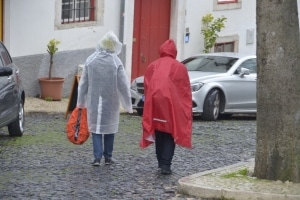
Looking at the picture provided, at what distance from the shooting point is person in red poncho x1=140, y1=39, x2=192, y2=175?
35.4 ft

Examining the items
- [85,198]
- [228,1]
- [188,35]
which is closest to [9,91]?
[85,198]

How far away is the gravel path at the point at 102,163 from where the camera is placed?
32.8ft

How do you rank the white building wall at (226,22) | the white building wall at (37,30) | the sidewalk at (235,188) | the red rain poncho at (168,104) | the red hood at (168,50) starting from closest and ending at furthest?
the sidewalk at (235,188), the red rain poncho at (168,104), the red hood at (168,50), the white building wall at (37,30), the white building wall at (226,22)

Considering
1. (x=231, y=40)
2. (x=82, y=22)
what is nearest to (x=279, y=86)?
(x=82, y=22)

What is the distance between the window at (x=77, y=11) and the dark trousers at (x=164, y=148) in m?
9.24

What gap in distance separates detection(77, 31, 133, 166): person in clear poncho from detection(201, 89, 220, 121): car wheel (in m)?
6.28

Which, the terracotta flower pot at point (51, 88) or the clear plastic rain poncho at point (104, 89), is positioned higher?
the clear plastic rain poncho at point (104, 89)

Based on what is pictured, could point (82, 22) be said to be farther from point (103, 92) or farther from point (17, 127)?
point (103, 92)

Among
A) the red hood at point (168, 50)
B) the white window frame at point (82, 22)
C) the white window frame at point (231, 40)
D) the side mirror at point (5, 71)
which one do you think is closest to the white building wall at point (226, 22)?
the white window frame at point (231, 40)

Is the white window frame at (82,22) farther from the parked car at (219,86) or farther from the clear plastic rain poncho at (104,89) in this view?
the clear plastic rain poncho at (104,89)

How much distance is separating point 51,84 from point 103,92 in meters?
7.87

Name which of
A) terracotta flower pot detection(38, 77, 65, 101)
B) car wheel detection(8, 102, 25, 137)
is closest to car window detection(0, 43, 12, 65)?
car wheel detection(8, 102, 25, 137)

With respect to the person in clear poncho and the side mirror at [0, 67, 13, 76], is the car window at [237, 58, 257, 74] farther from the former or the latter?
the person in clear poncho

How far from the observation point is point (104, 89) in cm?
1134
